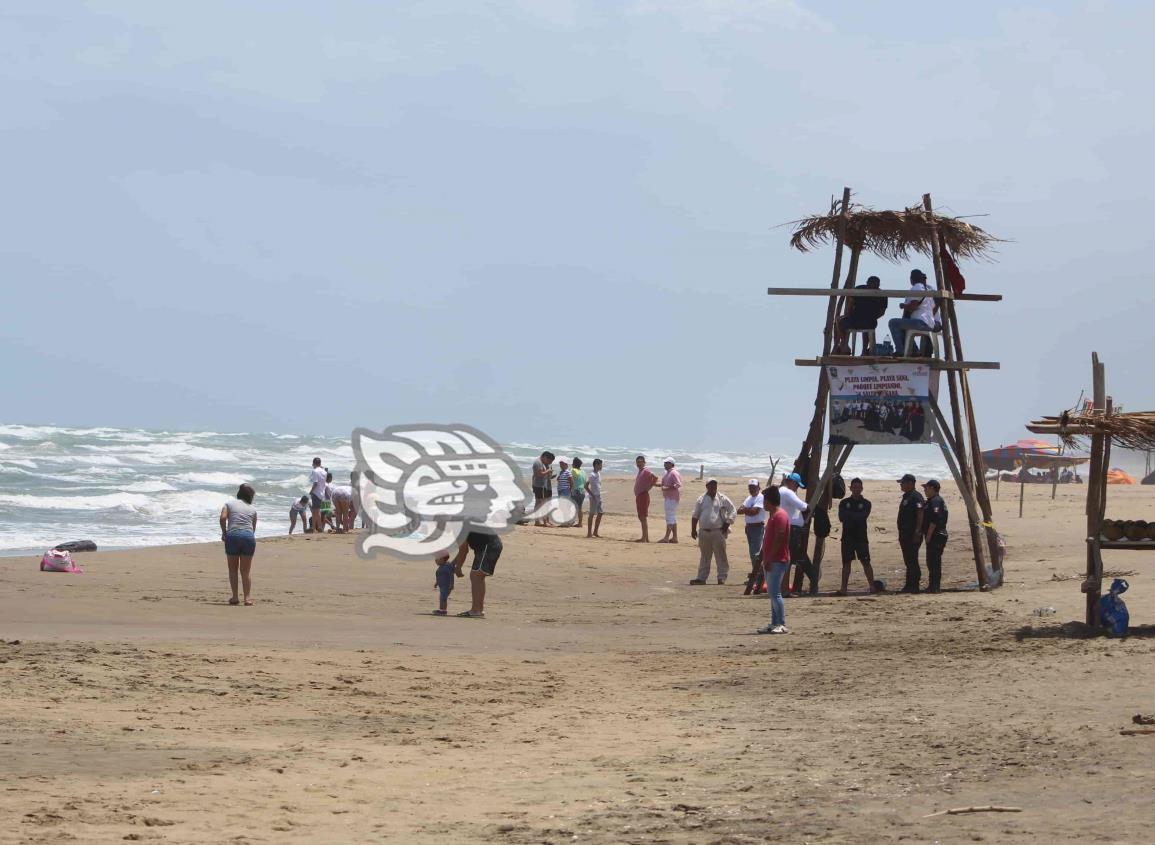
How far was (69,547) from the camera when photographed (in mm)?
23594

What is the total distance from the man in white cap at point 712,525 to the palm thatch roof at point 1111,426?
23.6ft

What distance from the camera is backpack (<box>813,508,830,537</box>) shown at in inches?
711

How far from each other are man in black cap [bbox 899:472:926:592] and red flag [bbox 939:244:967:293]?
8.99 ft

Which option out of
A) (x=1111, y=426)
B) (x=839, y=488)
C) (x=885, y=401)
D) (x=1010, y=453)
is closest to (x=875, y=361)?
(x=885, y=401)

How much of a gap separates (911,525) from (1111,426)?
5.06m

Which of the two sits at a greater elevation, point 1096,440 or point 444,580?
point 1096,440

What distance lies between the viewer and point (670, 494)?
26.5m

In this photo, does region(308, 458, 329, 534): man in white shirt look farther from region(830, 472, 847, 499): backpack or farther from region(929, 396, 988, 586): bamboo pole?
region(929, 396, 988, 586): bamboo pole

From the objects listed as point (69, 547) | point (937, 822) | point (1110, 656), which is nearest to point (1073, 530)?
point (1110, 656)

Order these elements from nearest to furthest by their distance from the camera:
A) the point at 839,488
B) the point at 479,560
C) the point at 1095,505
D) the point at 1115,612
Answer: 1. the point at 1115,612
2. the point at 1095,505
3. the point at 479,560
4. the point at 839,488

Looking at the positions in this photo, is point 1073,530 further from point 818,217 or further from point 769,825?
point 769,825

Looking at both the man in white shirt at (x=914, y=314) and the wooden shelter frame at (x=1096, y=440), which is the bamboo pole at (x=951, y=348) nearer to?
the man in white shirt at (x=914, y=314)

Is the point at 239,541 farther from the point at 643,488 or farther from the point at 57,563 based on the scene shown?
the point at 643,488

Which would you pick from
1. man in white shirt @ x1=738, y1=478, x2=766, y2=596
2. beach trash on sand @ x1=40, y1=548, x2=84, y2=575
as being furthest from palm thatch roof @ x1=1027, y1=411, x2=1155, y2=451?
beach trash on sand @ x1=40, y1=548, x2=84, y2=575
